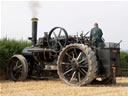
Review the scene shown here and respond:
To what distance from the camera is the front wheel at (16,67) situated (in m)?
10.7

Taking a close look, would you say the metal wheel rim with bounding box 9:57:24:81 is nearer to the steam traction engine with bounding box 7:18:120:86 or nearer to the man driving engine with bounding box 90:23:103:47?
the steam traction engine with bounding box 7:18:120:86

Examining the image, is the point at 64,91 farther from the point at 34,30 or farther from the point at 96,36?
the point at 34,30

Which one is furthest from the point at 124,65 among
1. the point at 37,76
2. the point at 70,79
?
the point at 70,79

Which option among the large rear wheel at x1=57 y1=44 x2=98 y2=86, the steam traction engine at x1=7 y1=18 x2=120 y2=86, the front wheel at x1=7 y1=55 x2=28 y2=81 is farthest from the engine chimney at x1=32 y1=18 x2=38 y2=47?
the large rear wheel at x1=57 y1=44 x2=98 y2=86

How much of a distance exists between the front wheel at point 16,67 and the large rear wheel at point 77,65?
192 cm

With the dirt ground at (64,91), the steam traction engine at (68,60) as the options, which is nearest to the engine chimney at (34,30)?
the steam traction engine at (68,60)

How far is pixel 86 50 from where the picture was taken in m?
8.67

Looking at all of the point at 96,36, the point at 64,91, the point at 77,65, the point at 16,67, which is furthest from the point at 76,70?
the point at 16,67

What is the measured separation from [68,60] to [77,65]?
63 cm

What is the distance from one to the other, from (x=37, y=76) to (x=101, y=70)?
3.44 m

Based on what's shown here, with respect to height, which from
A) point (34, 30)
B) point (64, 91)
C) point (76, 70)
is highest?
point (34, 30)

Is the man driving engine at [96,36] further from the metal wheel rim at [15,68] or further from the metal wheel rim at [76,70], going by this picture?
the metal wheel rim at [15,68]

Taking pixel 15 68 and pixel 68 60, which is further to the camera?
pixel 15 68

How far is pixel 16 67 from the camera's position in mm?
11133
